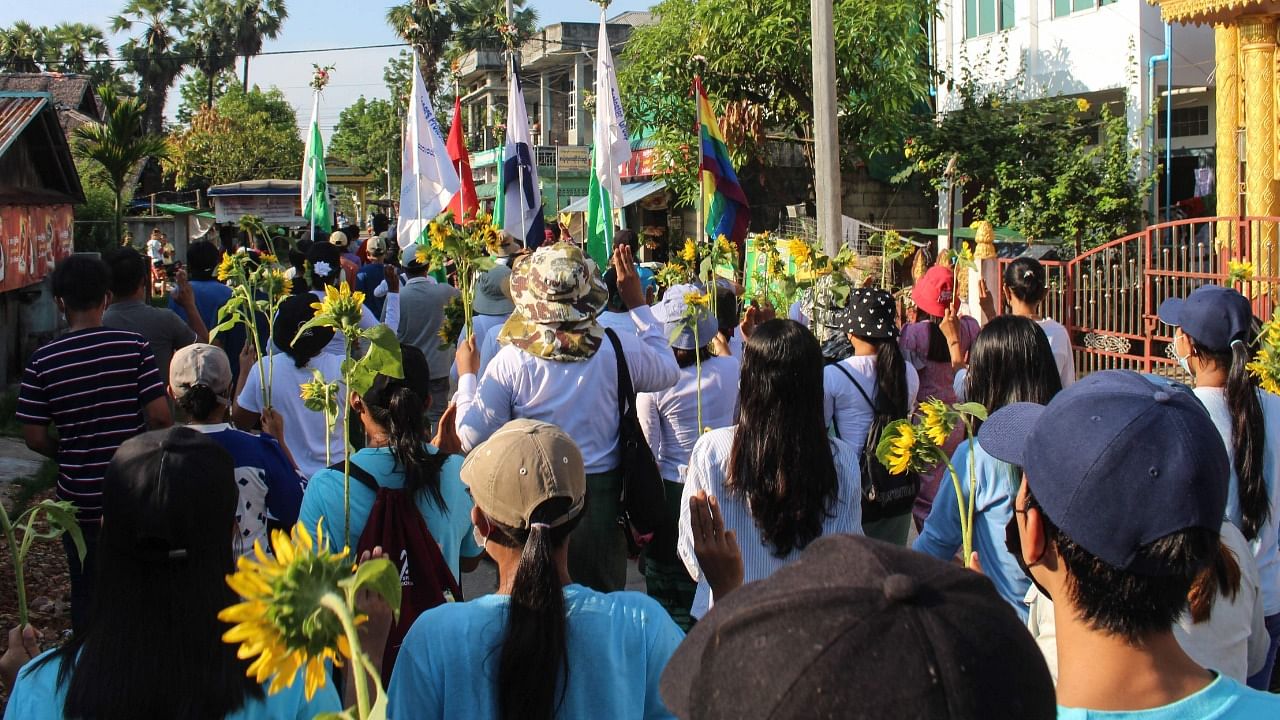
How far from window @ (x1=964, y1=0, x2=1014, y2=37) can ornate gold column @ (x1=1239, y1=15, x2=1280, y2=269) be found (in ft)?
28.8

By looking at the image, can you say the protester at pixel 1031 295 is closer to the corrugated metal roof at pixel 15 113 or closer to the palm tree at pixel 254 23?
the corrugated metal roof at pixel 15 113

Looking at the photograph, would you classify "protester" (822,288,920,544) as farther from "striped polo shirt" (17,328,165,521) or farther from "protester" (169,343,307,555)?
"striped polo shirt" (17,328,165,521)

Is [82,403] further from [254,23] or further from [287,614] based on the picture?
[254,23]

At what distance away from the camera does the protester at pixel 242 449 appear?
3.52m

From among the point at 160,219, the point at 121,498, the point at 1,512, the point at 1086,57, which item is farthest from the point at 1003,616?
the point at 160,219

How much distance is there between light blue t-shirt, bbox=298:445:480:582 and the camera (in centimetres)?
352

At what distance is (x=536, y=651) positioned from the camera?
2.22m

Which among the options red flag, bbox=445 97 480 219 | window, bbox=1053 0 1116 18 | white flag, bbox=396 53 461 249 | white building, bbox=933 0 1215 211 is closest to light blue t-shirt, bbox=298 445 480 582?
white flag, bbox=396 53 461 249

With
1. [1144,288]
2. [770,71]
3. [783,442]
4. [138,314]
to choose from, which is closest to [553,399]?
[783,442]

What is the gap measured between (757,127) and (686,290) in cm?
1610

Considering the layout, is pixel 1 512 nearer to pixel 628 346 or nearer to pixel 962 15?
pixel 628 346

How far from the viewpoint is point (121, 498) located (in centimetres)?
228

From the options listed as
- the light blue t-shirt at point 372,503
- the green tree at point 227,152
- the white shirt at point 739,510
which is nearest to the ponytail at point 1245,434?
the white shirt at point 739,510

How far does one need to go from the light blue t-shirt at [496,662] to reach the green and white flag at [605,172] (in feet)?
27.3
